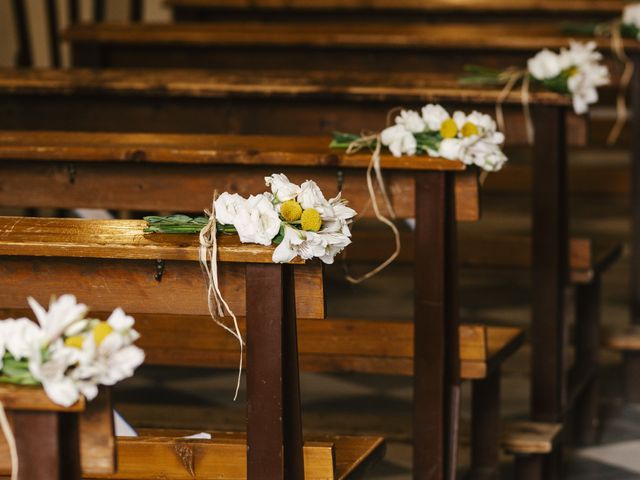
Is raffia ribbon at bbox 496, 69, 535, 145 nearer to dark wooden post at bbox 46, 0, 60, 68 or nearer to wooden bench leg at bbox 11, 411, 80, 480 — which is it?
wooden bench leg at bbox 11, 411, 80, 480

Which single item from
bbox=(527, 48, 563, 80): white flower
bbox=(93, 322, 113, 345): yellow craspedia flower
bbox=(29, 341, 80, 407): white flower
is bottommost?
bbox=(29, 341, 80, 407): white flower

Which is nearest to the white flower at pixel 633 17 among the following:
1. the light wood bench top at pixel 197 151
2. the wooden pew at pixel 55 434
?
the light wood bench top at pixel 197 151

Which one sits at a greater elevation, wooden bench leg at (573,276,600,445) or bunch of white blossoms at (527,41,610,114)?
bunch of white blossoms at (527,41,610,114)

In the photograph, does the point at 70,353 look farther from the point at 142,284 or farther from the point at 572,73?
the point at 572,73

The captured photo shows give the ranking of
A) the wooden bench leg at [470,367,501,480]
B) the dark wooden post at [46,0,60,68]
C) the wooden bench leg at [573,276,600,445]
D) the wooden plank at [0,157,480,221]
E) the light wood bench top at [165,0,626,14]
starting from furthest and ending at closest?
the light wood bench top at [165,0,626,14] < the dark wooden post at [46,0,60,68] < the wooden bench leg at [573,276,600,445] < the wooden bench leg at [470,367,501,480] < the wooden plank at [0,157,480,221]

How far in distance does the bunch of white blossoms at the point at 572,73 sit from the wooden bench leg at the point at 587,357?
77cm

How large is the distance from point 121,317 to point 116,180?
1502 mm

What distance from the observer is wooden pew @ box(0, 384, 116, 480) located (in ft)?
5.23

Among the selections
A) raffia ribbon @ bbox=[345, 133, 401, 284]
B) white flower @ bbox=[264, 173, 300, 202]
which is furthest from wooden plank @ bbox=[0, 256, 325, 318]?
raffia ribbon @ bbox=[345, 133, 401, 284]

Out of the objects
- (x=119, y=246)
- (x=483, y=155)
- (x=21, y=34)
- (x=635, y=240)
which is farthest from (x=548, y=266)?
(x=21, y=34)

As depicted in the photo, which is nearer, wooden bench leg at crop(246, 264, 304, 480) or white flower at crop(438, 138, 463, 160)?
wooden bench leg at crop(246, 264, 304, 480)

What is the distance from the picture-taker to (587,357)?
4.11 metres

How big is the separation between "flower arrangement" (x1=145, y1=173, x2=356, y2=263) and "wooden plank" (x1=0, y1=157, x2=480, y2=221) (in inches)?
31.8

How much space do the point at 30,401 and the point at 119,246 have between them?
1.64ft
